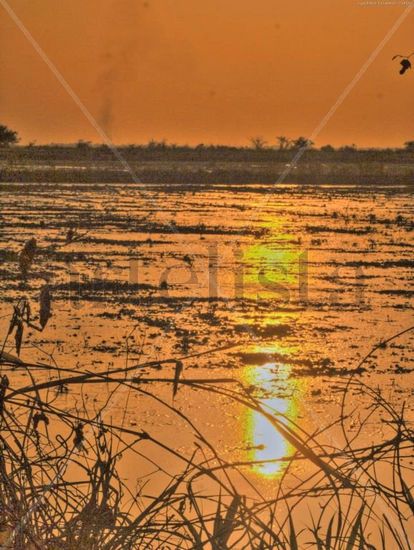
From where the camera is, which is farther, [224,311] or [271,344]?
[224,311]

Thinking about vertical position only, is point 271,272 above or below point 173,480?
below

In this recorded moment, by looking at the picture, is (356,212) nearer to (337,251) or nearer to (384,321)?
(337,251)

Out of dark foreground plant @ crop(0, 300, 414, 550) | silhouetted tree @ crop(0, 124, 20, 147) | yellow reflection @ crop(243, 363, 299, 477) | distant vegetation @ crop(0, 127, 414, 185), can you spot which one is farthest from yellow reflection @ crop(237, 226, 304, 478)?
silhouetted tree @ crop(0, 124, 20, 147)

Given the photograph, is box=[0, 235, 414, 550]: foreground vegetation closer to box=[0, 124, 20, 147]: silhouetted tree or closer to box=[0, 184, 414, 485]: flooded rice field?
box=[0, 184, 414, 485]: flooded rice field

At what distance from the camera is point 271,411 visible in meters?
7.39

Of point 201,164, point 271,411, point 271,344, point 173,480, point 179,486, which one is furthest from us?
point 201,164

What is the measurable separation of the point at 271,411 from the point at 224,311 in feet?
17.7

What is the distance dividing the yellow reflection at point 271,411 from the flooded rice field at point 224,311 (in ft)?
0.06

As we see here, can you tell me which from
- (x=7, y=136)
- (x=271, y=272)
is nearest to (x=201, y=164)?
(x=7, y=136)

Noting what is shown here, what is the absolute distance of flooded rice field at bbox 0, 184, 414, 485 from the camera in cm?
783

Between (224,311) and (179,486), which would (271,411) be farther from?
(224,311)

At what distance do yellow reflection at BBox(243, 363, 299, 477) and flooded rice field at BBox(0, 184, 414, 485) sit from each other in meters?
0.02

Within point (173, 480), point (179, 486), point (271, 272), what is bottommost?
point (271, 272)

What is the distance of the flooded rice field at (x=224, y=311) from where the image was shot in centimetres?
783
